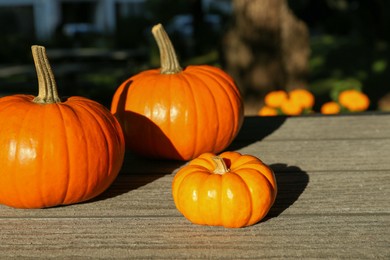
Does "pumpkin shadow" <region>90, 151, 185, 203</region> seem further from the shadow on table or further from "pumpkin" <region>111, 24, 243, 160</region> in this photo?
the shadow on table

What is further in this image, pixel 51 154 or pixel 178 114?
pixel 178 114

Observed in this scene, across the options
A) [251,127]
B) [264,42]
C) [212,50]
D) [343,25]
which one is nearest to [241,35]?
[264,42]

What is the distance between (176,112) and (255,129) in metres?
0.66

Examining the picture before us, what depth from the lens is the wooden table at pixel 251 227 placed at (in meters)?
1.53

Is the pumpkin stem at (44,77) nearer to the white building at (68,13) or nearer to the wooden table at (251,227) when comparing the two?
the wooden table at (251,227)

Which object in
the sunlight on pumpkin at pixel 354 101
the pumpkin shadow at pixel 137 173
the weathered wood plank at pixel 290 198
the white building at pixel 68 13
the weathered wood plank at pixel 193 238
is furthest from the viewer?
the white building at pixel 68 13

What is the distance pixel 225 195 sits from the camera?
1.68 m

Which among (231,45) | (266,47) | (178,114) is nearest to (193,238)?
(178,114)

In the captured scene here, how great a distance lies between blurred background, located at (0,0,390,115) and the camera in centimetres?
618

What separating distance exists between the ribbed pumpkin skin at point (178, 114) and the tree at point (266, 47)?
3786 mm

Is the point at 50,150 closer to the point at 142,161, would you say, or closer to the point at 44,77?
the point at 44,77

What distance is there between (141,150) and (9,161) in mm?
678

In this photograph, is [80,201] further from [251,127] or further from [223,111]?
[251,127]

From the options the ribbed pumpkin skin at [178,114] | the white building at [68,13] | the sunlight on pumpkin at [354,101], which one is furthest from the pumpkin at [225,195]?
the white building at [68,13]
